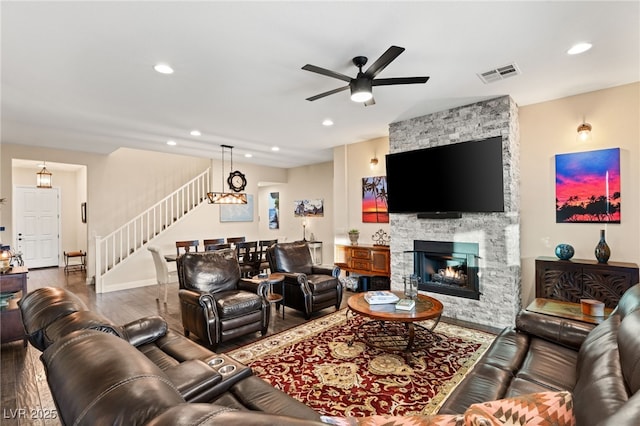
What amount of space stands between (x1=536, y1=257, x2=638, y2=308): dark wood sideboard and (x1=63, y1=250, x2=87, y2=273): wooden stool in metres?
10.2

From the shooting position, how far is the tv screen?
4.03m

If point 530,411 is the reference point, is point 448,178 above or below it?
above

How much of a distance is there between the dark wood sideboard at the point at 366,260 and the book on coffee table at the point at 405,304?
2102 mm

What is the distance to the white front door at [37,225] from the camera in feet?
27.4

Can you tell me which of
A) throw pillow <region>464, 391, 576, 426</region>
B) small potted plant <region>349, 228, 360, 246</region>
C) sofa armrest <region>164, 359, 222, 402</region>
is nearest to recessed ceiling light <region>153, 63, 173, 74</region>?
sofa armrest <region>164, 359, 222, 402</region>

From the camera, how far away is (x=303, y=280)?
14.1 ft

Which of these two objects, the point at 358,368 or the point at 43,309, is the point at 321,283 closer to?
the point at 358,368

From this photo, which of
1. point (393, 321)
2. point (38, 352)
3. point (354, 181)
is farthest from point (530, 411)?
point (354, 181)

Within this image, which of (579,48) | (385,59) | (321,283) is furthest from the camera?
(321,283)

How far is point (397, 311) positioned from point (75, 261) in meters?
9.88

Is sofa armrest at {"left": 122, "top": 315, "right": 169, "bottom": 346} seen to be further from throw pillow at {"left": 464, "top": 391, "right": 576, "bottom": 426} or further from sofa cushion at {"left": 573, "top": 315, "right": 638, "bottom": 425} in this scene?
sofa cushion at {"left": 573, "top": 315, "right": 638, "bottom": 425}

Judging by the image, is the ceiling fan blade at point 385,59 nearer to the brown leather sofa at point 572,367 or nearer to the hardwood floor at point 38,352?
the brown leather sofa at point 572,367

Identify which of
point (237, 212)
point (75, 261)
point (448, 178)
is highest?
point (448, 178)

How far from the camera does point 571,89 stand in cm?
365
